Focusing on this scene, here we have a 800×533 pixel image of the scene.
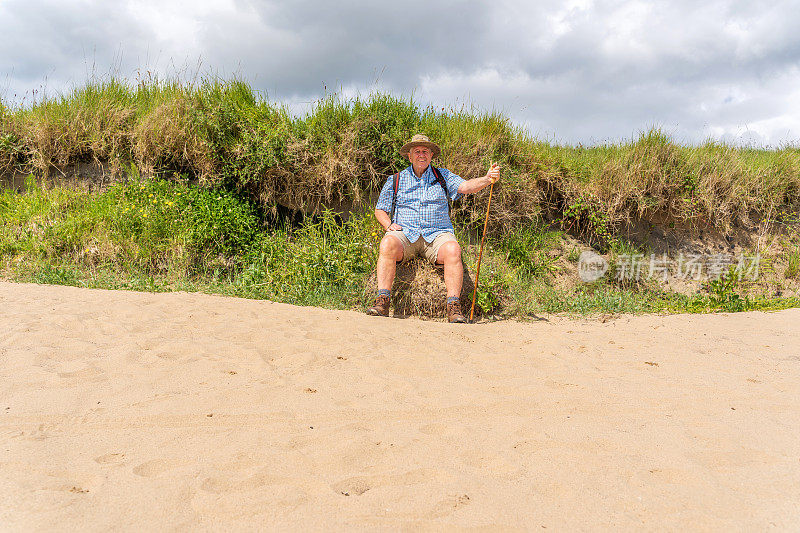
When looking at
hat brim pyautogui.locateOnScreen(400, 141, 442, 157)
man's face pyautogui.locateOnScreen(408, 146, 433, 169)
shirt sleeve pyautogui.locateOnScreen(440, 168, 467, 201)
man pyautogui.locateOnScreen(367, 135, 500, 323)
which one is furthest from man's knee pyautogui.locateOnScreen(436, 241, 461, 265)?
hat brim pyautogui.locateOnScreen(400, 141, 442, 157)

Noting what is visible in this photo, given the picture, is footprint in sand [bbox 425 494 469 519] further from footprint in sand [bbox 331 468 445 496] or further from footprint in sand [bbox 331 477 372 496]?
footprint in sand [bbox 331 477 372 496]

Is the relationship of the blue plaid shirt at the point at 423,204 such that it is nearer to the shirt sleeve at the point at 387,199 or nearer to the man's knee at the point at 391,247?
the shirt sleeve at the point at 387,199

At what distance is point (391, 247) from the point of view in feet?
18.0

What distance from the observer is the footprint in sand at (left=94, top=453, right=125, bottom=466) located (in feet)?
7.04

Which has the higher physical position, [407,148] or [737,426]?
[407,148]

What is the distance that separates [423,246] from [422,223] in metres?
0.28

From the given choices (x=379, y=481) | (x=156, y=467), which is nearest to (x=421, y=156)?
(x=379, y=481)

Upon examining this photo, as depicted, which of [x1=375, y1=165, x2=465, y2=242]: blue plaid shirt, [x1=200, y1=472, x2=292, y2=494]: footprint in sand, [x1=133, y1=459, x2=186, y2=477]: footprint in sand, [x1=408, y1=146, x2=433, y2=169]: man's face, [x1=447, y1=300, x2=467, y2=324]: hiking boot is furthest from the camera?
[x1=408, y1=146, x2=433, y2=169]: man's face

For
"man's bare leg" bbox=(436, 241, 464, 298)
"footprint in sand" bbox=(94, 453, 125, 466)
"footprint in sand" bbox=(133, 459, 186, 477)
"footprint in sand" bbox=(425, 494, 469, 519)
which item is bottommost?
"footprint in sand" bbox=(94, 453, 125, 466)

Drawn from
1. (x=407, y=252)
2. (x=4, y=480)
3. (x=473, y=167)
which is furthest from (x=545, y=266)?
(x=4, y=480)

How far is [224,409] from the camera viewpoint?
2.73 m

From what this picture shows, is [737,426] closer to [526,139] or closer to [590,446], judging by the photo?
[590,446]

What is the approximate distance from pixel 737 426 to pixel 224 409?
292 cm

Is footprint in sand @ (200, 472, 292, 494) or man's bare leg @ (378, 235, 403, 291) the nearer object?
footprint in sand @ (200, 472, 292, 494)
